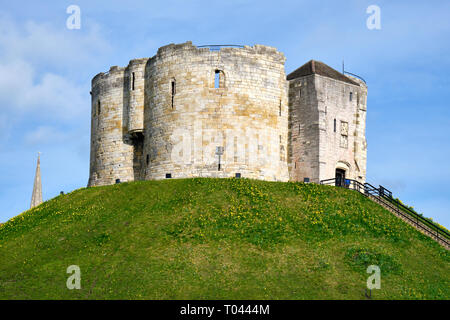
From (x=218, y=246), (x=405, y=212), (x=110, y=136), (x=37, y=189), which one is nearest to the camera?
(x=218, y=246)

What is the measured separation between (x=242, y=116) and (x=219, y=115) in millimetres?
1590

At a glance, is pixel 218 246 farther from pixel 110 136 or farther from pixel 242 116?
pixel 110 136

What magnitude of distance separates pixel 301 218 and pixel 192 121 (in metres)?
11.8

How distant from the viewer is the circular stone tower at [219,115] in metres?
48.4

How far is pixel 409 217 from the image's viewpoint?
45.0 meters

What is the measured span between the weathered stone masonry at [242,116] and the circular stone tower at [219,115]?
0.22 ft

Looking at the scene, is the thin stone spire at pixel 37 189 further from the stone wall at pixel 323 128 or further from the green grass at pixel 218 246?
the stone wall at pixel 323 128

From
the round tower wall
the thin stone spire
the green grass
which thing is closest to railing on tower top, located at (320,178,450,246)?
the green grass

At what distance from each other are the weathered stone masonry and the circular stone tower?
7 centimetres

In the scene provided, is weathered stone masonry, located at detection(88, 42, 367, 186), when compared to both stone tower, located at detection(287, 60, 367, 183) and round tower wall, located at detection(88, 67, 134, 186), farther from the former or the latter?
round tower wall, located at detection(88, 67, 134, 186)

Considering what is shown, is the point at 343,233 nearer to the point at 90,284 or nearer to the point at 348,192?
the point at 348,192

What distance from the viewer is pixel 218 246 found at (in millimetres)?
38000

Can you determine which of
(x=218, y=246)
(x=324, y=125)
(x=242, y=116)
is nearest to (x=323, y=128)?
(x=324, y=125)

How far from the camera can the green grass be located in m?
34.2
